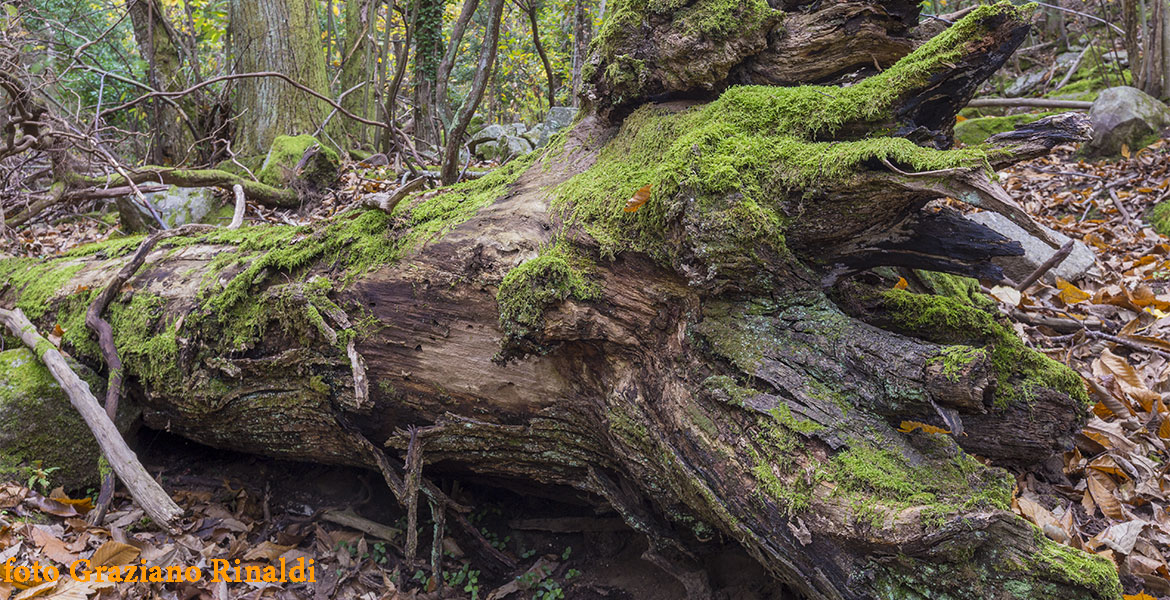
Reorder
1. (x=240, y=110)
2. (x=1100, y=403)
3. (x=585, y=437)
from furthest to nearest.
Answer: (x=240, y=110) → (x=1100, y=403) → (x=585, y=437)

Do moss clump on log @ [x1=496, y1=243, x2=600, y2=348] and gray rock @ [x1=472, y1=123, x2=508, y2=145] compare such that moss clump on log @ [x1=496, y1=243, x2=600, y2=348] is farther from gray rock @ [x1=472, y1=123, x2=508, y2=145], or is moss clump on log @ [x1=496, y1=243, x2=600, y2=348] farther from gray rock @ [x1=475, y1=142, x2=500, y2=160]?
gray rock @ [x1=472, y1=123, x2=508, y2=145]

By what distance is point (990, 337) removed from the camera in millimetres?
2375

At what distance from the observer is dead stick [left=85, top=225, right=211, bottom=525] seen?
303 centimetres

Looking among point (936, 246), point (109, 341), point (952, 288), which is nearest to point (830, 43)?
point (936, 246)

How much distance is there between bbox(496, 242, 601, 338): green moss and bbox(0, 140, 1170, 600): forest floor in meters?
1.22

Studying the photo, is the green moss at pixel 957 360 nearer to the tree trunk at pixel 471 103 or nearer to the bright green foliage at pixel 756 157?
the bright green foliage at pixel 756 157

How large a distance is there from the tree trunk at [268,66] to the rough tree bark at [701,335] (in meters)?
5.32

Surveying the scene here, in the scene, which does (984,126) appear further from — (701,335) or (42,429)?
(42,429)

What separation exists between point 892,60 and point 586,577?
2.58m

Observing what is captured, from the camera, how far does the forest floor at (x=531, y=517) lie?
2.63 m

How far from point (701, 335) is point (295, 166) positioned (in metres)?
6.09

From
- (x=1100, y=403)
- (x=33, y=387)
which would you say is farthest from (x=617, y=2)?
(x=33, y=387)

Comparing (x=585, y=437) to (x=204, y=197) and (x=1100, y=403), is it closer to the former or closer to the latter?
(x=1100, y=403)

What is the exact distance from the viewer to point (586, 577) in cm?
292
